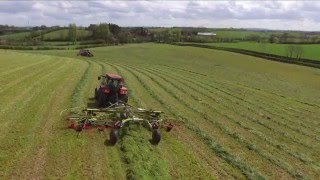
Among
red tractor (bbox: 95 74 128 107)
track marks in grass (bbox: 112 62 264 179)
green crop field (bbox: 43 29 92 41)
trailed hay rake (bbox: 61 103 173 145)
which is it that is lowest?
green crop field (bbox: 43 29 92 41)

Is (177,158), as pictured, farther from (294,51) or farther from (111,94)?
(294,51)

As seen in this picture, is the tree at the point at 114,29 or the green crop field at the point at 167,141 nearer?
the green crop field at the point at 167,141

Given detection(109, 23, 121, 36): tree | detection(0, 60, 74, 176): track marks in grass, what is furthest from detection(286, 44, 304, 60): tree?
detection(0, 60, 74, 176): track marks in grass

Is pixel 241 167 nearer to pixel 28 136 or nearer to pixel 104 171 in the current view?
pixel 104 171

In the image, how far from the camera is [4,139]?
49.6ft

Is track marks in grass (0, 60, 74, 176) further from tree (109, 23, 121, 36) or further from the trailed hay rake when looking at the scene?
tree (109, 23, 121, 36)

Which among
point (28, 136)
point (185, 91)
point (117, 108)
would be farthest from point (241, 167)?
point (185, 91)

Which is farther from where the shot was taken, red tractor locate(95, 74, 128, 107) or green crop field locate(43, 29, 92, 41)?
green crop field locate(43, 29, 92, 41)

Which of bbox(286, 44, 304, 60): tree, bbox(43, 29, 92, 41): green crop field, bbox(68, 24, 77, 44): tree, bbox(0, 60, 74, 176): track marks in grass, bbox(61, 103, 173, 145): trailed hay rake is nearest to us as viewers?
bbox(0, 60, 74, 176): track marks in grass

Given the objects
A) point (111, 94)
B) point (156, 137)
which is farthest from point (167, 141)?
point (111, 94)

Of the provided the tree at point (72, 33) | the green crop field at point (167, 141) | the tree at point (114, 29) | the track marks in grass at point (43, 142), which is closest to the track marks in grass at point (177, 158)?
the green crop field at point (167, 141)

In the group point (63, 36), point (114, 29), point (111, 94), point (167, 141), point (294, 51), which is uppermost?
point (111, 94)

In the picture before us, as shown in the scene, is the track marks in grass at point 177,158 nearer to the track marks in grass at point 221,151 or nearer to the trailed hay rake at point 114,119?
the trailed hay rake at point 114,119

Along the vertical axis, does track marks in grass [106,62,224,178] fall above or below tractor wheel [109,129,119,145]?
below
